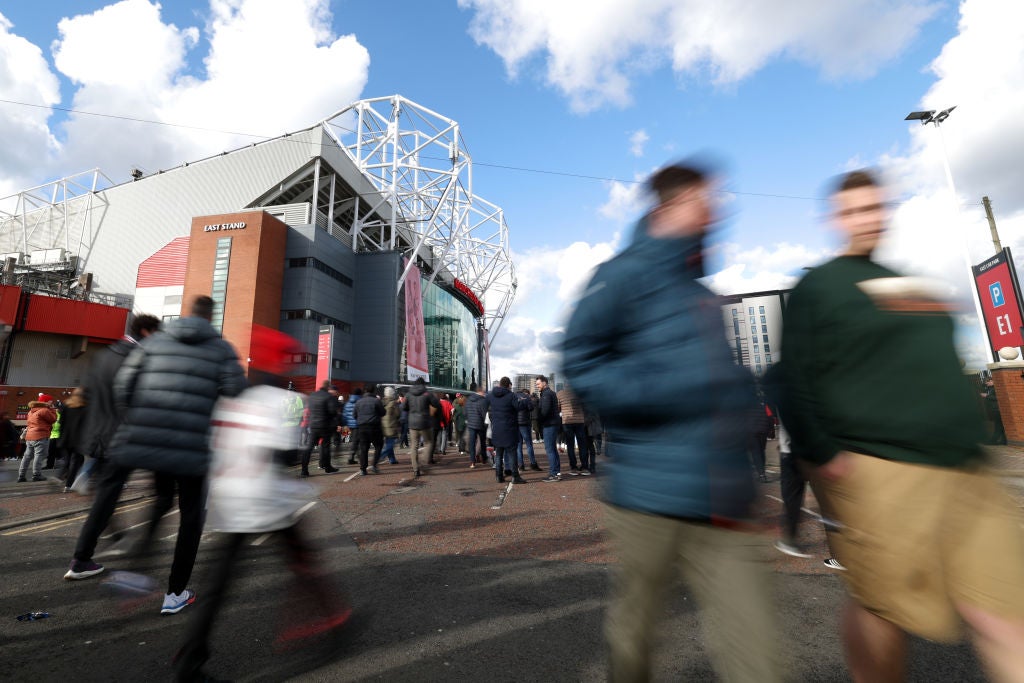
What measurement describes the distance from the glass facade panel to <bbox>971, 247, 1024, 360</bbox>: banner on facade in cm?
3815

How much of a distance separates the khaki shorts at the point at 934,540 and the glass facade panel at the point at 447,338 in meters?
45.9

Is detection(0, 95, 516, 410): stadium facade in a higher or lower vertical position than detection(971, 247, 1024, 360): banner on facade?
higher

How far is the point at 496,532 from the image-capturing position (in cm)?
489

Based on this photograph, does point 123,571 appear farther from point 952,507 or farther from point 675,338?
point 952,507

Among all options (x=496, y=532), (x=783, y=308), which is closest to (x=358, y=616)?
(x=496, y=532)

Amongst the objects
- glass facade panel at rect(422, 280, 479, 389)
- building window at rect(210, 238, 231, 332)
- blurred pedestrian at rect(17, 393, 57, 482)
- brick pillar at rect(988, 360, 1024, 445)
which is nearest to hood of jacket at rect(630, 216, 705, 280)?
blurred pedestrian at rect(17, 393, 57, 482)

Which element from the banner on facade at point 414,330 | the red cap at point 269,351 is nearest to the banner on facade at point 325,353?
the banner on facade at point 414,330

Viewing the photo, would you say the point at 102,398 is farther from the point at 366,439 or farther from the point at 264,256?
the point at 264,256

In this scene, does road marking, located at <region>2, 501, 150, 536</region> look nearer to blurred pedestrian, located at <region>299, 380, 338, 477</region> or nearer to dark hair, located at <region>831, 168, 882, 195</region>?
blurred pedestrian, located at <region>299, 380, 338, 477</region>

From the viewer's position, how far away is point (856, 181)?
167 centimetres

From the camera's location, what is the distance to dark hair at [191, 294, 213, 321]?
3.07 m

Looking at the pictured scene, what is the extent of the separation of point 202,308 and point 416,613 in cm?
230

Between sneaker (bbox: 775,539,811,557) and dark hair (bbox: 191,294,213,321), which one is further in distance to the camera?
sneaker (bbox: 775,539,811,557)

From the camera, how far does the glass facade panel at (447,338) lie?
50.7 meters
